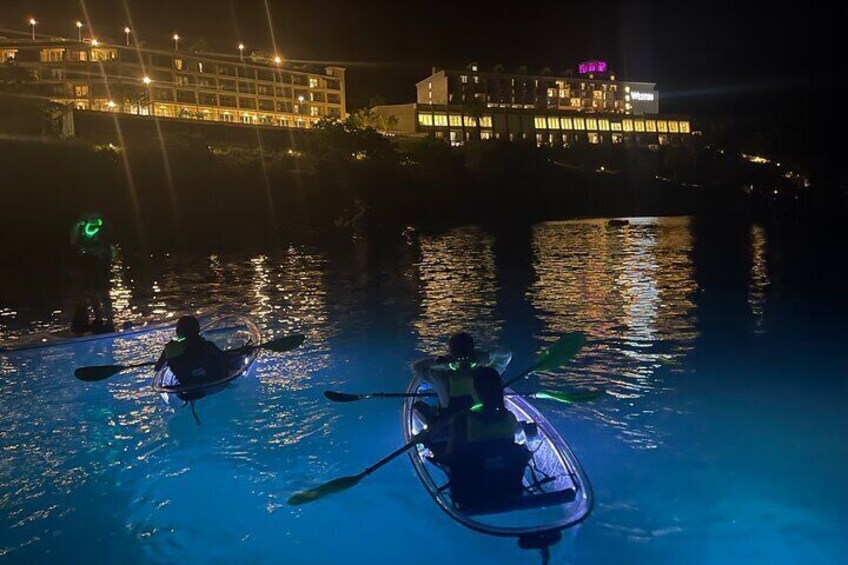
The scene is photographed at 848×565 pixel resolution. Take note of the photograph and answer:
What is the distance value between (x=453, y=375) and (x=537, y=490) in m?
1.43

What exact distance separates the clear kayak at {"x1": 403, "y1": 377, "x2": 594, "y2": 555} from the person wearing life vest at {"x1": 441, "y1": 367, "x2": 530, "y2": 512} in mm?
142

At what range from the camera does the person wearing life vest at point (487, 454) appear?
5.70 m

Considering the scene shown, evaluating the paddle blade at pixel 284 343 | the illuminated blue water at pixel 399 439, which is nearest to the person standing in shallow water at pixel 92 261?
the illuminated blue water at pixel 399 439

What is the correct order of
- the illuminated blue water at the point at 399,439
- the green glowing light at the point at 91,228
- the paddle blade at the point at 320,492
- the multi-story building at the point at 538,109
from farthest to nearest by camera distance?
1. the multi-story building at the point at 538,109
2. the green glowing light at the point at 91,228
3. the illuminated blue water at the point at 399,439
4. the paddle blade at the point at 320,492

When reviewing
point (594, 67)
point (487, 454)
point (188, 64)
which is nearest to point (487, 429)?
point (487, 454)

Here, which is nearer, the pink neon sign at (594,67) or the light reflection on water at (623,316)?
the light reflection on water at (623,316)

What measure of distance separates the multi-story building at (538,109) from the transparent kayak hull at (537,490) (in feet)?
294

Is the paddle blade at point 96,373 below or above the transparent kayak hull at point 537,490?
above

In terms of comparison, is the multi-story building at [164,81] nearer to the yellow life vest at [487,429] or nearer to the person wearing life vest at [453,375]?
the person wearing life vest at [453,375]

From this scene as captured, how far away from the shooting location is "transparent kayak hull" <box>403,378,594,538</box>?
5.26m

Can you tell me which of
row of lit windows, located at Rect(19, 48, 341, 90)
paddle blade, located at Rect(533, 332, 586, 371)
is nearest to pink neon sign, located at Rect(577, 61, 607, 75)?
row of lit windows, located at Rect(19, 48, 341, 90)

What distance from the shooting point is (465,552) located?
6281 millimetres

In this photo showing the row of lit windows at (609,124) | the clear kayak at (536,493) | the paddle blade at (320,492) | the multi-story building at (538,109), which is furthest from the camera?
the row of lit windows at (609,124)

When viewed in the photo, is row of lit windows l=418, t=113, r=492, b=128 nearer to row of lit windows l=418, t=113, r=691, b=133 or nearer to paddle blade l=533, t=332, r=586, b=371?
row of lit windows l=418, t=113, r=691, b=133
